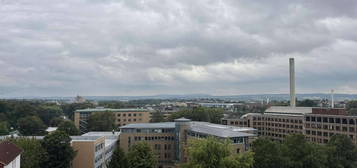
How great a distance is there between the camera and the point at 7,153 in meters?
36.4

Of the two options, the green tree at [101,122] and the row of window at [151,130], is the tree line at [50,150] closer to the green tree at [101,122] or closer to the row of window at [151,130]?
the row of window at [151,130]

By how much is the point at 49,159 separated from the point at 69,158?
2.90m

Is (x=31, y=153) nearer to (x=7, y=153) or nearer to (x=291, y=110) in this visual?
(x=7, y=153)

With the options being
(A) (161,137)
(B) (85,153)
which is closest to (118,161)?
(B) (85,153)

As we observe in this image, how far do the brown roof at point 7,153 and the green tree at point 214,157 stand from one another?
71.7 ft

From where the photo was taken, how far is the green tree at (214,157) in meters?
42.1

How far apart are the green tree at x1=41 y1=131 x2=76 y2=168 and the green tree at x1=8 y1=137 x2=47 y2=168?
89 centimetres

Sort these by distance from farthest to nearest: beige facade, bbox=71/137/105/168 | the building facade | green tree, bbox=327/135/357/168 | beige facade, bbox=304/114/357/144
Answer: the building facade
beige facade, bbox=304/114/357/144
beige facade, bbox=71/137/105/168
green tree, bbox=327/135/357/168

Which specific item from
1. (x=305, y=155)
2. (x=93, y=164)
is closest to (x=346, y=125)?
(x=305, y=155)

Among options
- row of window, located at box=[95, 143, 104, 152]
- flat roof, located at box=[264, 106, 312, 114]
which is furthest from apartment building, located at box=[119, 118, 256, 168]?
flat roof, located at box=[264, 106, 312, 114]

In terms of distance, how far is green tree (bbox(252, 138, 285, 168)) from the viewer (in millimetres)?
49228

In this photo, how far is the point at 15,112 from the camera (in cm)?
11356

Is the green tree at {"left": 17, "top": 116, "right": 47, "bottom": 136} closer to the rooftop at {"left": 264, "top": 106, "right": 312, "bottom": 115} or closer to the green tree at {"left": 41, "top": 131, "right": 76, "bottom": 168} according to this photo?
the green tree at {"left": 41, "top": 131, "right": 76, "bottom": 168}

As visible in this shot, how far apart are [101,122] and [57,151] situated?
58.4 meters
